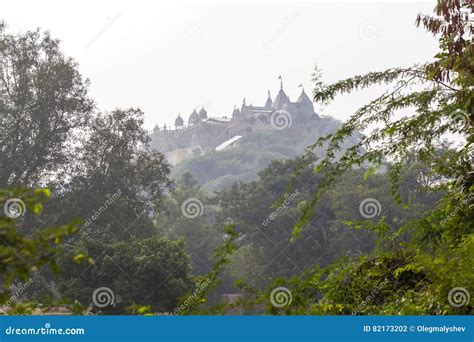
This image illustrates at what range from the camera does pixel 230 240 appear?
358 centimetres

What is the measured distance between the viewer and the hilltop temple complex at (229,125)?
152 m

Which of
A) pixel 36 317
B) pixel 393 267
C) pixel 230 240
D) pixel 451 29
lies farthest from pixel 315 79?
pixel 36 317

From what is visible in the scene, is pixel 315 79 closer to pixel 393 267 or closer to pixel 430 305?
pixel 393 267

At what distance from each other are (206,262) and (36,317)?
5087 cm

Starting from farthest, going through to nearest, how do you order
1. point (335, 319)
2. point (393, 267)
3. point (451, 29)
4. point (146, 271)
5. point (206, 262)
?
point (206, 262)
point (146, 271)
point (451, 29)
point (393, 267)
point (335, 319)
